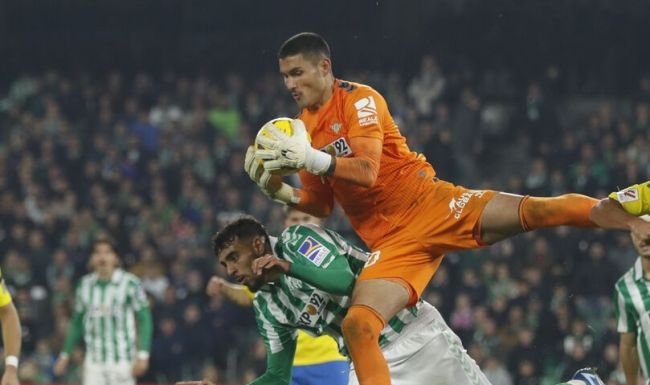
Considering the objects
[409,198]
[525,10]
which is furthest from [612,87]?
[409,198]

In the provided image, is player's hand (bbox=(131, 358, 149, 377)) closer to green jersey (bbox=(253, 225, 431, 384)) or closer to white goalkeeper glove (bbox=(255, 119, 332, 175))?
green jersey (bbox=(253, 225, 431, 384))

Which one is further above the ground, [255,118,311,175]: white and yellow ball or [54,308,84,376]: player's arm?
[255,118,311,175]: white and yellow ball

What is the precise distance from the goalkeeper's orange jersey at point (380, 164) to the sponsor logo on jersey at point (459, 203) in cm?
20

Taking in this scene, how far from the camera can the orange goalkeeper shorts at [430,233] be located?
7.02 meters

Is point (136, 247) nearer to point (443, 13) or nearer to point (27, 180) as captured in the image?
point (27, 180)

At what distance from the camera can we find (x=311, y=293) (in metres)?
6.86

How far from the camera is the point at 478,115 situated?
17.4 metres

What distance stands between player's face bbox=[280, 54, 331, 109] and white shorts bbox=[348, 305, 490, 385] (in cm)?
131

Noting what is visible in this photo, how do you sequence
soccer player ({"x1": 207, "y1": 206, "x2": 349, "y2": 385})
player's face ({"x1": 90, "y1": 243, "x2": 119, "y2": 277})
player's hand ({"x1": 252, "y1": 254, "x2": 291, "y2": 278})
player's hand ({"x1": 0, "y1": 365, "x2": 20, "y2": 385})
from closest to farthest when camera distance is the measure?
player's hand ({"x1": 252, "y1": 254, "x2": 291, "y2": 278}) < player's hand ({"x1": 0, "y1": 365, "x2": 20, "y2": 385}) < soccer player ({"x1": 207, "y1": 206, "x2": 349, "y2": 385}) < player's face ({"x1": 90, "y1": 243, "x2": 119, "y2": 277})

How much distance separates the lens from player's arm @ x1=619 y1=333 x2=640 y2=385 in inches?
330

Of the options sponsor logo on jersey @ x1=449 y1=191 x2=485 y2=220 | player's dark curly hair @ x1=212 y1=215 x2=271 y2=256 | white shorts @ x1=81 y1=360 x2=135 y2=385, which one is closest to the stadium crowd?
white shorts @ x1=81 y1=360 x2=135 y2=385

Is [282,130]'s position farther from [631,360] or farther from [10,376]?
[631,360]

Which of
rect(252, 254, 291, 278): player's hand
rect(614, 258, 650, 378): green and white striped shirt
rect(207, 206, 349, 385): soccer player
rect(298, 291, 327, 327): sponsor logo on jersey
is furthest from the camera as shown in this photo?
rect(207, 206, 349, 385): soccer player

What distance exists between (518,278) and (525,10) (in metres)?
5.42
